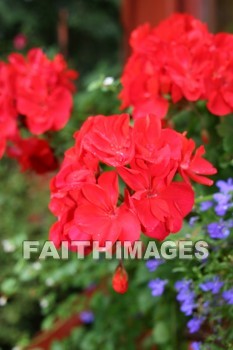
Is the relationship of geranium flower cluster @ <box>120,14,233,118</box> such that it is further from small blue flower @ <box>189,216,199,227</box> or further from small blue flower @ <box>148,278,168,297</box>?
small blue flower @ <box>148,278,168,297</box>

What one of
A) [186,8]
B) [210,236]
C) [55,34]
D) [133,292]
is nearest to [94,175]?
[210,236]

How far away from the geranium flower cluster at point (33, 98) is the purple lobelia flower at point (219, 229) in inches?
18.7

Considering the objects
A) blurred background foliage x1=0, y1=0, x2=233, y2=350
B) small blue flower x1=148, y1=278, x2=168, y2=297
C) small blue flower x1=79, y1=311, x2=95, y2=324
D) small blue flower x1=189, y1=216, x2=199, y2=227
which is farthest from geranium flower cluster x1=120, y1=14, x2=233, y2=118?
small blue flower x1=79, y1=311, x2=95, y2=324

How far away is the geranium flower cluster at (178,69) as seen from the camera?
121 centimetres

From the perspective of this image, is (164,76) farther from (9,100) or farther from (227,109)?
(9,100)

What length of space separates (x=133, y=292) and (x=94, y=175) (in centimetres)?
84

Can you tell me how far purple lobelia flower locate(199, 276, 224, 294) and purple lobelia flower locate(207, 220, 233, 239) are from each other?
7 cm

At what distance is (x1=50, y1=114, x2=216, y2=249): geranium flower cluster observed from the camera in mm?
889

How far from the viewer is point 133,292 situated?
1728 mm

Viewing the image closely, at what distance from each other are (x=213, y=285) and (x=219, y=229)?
0.30 ft

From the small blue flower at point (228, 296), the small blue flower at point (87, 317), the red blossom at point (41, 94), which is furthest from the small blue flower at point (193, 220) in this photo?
the small blue flower at point (87, 317)

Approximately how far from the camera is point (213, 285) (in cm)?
105

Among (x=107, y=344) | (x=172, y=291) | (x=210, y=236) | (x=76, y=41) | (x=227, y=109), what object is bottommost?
(x=76, y=41)

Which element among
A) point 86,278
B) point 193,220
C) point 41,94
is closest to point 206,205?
point 193,220
